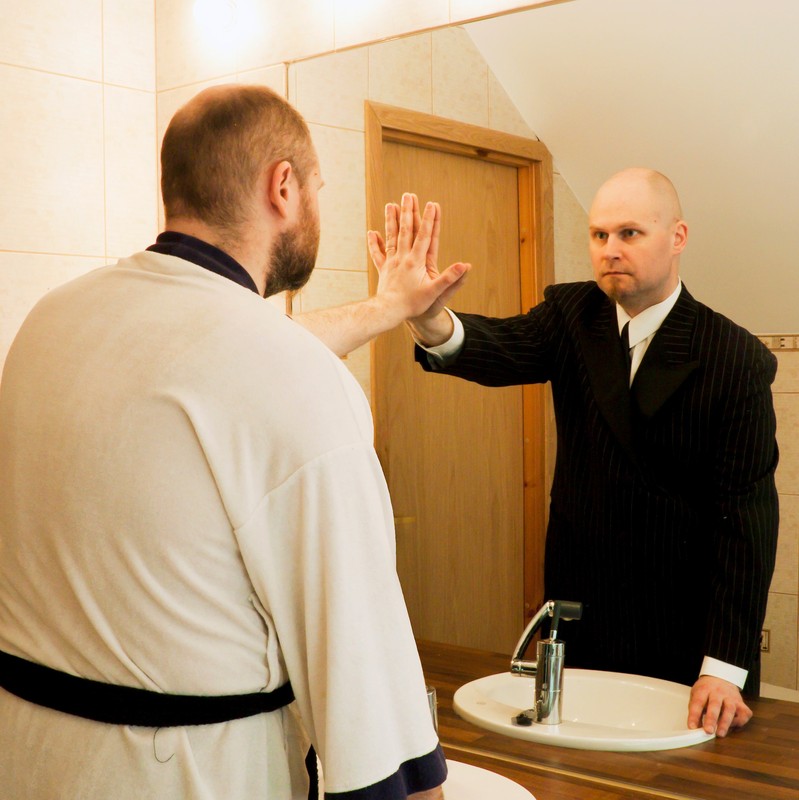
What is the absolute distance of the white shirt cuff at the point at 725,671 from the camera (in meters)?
1.44

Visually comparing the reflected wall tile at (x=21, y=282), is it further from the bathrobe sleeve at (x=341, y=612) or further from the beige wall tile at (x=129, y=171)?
the bathrobe sleeve at (x=341, y=612)

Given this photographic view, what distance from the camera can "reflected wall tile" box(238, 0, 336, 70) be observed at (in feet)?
Result: 6.53

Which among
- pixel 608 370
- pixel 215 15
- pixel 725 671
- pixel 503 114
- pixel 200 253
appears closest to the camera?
pixel 200 253

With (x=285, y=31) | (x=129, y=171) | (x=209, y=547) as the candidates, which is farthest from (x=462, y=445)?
(x=129, y=171)

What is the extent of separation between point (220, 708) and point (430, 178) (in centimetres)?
107

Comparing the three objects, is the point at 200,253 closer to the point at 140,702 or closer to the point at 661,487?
the point at 140,702

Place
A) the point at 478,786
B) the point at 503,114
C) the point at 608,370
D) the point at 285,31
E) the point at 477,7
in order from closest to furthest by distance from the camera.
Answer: the point at 478,786 < the point at 608,370 < the point at 503,114 < the point at 477,7 < the point at 285,31

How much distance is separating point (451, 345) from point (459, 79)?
47cm

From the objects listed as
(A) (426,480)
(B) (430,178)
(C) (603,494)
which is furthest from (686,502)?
(B) (430,178)

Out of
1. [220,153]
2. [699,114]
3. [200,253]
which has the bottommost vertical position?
[200,253]

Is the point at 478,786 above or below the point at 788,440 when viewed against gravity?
below

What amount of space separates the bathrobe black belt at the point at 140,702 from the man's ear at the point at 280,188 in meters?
0.49

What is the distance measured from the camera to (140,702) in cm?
92

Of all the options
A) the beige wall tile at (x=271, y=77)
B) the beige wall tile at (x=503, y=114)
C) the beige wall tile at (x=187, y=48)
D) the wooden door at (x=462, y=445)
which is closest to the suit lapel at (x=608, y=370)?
the wooden door at (x=462, y=445)
